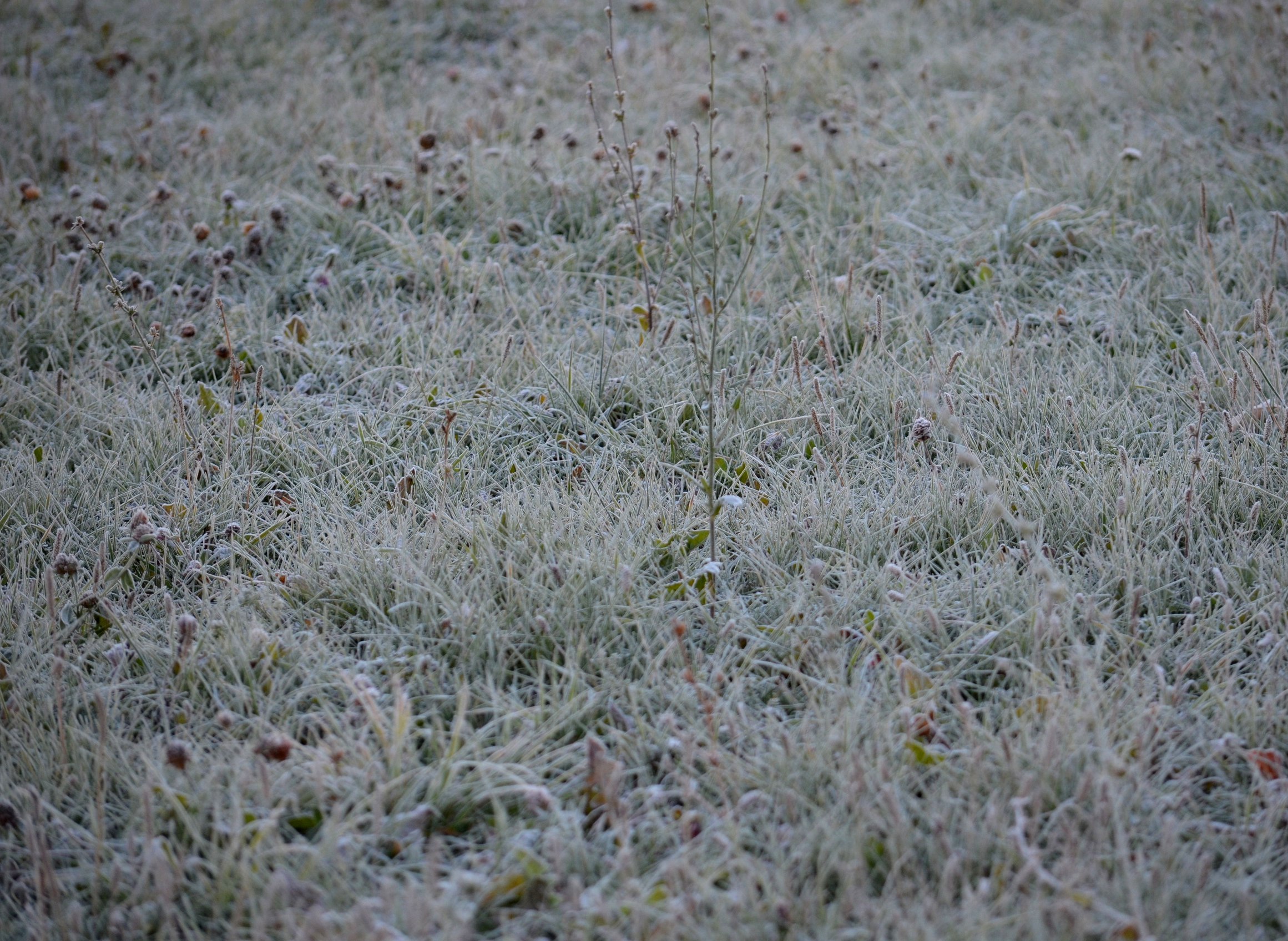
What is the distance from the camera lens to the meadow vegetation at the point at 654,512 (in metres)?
1.65

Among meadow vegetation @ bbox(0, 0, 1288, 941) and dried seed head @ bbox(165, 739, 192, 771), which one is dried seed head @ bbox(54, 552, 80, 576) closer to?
meadow vegetation @ bbox(0, 0, 1288, 941)

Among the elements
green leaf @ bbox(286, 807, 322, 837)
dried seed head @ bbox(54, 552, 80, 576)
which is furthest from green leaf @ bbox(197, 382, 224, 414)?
green leaf @ bbox(286, 807, 322, 837)

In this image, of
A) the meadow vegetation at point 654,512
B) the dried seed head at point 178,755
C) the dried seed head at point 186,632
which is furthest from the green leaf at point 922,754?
the dried seed head at point 186,632

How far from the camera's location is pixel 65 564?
2.23 meters

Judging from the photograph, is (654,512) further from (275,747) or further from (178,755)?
(178,755)

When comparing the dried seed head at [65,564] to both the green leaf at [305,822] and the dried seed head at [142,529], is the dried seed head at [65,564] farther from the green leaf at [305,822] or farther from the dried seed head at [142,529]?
→ the green leaf at [305,822]

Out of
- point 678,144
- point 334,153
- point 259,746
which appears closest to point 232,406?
point 259,746

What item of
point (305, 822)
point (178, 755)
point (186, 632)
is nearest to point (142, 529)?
point (186, 632)

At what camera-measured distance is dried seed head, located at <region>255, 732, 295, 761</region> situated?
1783 millimetres

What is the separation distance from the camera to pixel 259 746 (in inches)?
→ 71.2

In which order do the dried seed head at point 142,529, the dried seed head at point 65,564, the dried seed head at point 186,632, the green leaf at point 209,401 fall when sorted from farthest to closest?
the green leaf at point 209,401, the dried seed head at point 142,529, the dried seed head at point 65,564, the dried seed head at point 186,632

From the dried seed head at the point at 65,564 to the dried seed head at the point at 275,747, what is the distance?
0.78 meters

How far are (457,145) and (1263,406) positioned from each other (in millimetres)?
3308

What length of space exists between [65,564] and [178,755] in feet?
2.31
